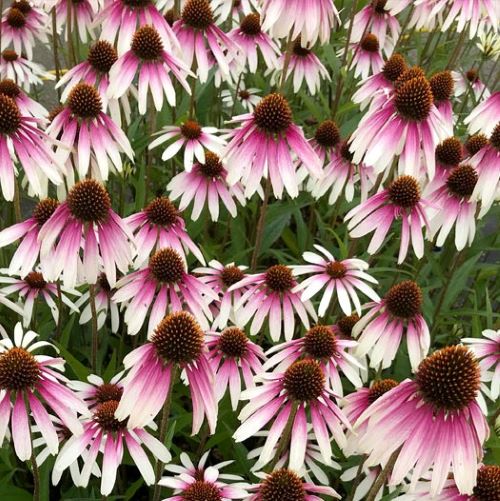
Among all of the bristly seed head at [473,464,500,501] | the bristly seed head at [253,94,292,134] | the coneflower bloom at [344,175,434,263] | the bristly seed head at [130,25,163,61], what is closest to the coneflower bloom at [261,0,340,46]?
the bristly seed head at [253,94,292,134]

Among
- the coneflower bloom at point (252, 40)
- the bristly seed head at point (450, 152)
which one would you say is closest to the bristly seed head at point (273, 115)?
the bristly seed head at point (450, 152)

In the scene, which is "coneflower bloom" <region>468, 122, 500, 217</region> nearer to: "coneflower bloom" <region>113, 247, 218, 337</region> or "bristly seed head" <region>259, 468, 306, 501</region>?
"coneflower bloom" <region>113, 247, 218, 337</region>

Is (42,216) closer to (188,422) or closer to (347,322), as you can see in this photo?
(188,422)

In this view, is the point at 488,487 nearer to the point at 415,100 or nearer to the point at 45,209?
the point at 415,100

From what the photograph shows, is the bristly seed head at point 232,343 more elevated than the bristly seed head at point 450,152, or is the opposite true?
the bristly seed head at point 450,152

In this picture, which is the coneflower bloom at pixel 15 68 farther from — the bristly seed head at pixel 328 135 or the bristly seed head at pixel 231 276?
the bristly seed head at pixel 231 276

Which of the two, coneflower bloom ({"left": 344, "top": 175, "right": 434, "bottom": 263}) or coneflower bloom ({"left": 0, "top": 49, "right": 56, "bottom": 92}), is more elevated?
coneflower bloom ({"left": 0, "top": 49, "right": 56, "bottom": 92})

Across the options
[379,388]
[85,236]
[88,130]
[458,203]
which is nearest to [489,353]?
[379,388]
